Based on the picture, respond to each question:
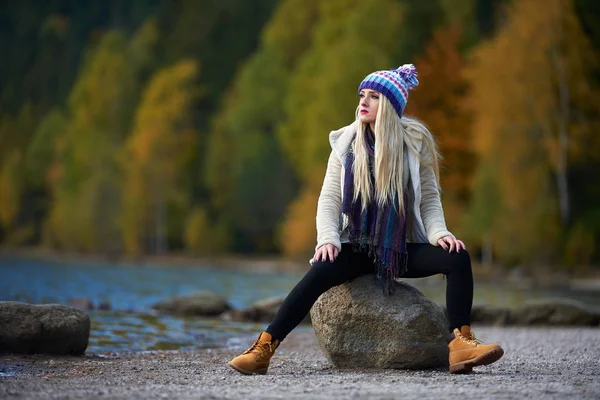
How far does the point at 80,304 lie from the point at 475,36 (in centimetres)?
2122

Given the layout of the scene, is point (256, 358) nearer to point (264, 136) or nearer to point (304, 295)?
point (304, 295)

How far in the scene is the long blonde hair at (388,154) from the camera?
6160 mm

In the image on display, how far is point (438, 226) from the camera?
20.1 feet

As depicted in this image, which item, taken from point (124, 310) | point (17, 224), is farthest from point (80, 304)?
point (17, 224)

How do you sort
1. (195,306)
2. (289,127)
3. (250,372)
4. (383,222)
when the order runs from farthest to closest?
(289,127) < (195,306) < (383,222) < (250,372)

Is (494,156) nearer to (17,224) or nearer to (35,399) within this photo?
(35,399)

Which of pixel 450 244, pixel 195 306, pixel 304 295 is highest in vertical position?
pixel 450 244

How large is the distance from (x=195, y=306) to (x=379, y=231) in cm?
864

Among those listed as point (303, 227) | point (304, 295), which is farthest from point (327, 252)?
point (303, 227)

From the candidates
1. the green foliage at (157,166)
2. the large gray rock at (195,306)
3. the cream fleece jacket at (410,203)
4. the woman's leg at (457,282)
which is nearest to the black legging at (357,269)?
the woman's leg at (457,282)

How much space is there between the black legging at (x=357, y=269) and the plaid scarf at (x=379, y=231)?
0.29ft

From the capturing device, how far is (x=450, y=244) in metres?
5.98

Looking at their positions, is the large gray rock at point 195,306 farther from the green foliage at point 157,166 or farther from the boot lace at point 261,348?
the green foliage at point 157,166

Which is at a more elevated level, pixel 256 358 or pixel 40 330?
pixel 256 358
